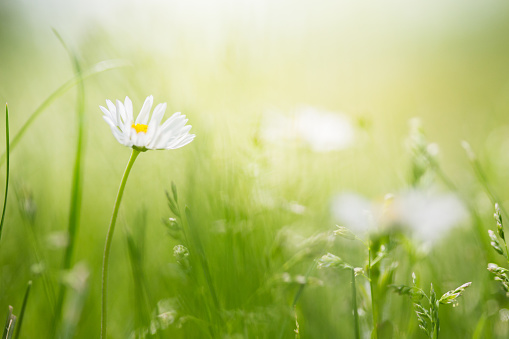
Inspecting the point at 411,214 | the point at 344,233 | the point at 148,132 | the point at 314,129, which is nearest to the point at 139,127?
the point at 148,132

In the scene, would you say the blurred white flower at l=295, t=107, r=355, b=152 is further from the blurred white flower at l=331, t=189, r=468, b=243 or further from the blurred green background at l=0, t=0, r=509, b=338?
the blurred white flower at l=331, t=189, r=468, b=243

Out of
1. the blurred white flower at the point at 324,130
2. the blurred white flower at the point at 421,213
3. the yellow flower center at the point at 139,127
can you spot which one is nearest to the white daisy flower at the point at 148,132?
the yellow flower center at the point at 139,127

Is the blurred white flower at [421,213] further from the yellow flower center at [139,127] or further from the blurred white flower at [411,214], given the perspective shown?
the yellow flower center at [139,127]

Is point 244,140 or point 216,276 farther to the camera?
point 244,140

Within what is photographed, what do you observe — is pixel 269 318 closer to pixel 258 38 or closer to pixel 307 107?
pixel 258 38

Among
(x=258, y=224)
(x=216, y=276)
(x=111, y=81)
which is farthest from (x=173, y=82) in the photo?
(x=216, y=276)

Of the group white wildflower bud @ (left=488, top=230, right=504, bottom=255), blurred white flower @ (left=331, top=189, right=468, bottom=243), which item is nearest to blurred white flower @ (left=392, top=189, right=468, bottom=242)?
blurred white flower @ (left=331, top=189, right=468, bottom=243)
